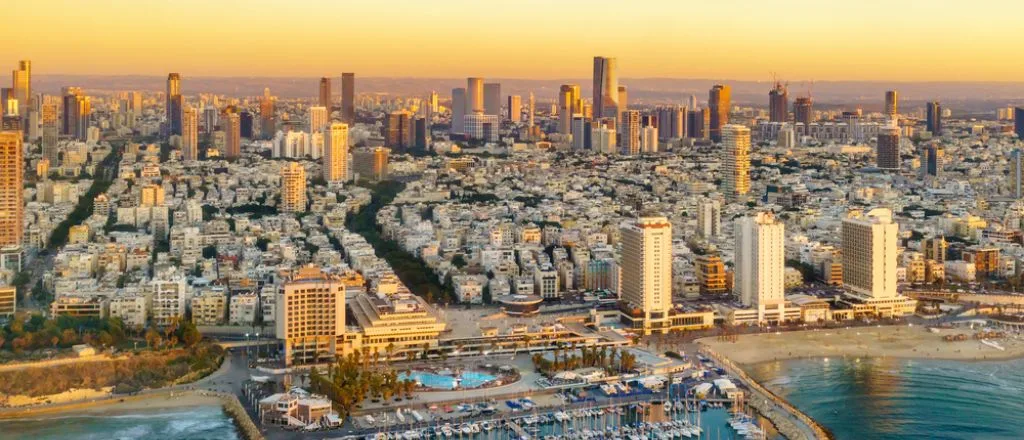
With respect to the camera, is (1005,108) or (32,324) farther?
(1005,108)

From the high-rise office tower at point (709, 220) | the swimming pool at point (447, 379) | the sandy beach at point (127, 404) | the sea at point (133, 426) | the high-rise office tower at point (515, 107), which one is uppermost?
the high-rise office tower at point (515, 107)

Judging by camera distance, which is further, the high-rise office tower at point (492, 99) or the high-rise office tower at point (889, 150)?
the high-rise office tower at point (492, 99)

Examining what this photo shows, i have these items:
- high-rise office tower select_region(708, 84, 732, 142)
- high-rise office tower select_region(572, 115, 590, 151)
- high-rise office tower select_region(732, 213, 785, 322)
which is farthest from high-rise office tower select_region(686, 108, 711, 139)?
high-rise office tower select_region(732, 213, 785, 322)

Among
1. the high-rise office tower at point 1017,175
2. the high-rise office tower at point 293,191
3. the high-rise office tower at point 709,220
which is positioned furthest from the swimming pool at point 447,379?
the high-rise office tower at point 1017,175

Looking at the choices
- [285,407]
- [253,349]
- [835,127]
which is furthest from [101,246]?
[835,127]

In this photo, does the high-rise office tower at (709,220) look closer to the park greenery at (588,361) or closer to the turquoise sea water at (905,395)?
the turquoise sea water at (905,395)

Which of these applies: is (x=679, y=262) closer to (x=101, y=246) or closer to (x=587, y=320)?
(x=587, y=320)

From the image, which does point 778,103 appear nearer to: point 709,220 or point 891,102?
point 891,102
